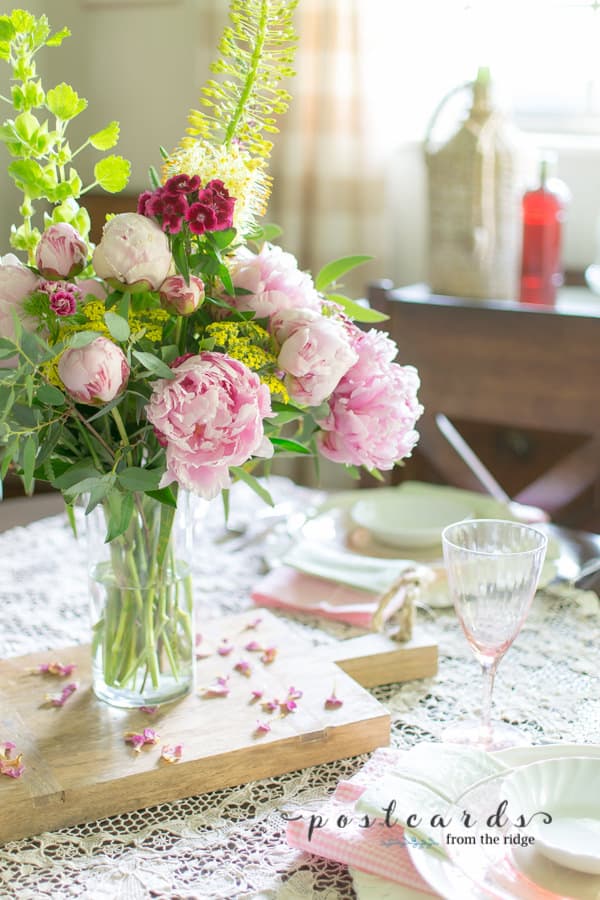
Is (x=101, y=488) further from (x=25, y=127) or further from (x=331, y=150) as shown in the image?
(x=331, y=150)

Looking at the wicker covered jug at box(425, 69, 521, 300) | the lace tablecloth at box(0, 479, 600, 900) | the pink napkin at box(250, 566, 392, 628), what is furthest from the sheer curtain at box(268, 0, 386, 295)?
the pink napkin at box(250, 566, 392, 628)

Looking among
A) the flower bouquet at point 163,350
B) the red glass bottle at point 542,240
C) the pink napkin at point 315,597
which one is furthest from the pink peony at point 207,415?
the red glass bottle at point 542,240

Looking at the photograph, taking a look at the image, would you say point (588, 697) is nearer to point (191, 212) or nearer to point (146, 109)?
point (191, 212)

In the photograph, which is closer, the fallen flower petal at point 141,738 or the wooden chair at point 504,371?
the fallen flower petal at point 141,738

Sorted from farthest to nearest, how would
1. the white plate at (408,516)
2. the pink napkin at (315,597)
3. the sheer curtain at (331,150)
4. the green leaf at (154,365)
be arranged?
the sheer curtain at (331,150) < the white plate at (408,516) < the pink napkin at (315,597) < the green leaf at (154,365)

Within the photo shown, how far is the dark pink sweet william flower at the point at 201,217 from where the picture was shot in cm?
75

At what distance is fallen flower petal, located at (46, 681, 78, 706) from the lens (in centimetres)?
92

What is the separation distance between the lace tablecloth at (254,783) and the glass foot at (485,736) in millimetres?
12

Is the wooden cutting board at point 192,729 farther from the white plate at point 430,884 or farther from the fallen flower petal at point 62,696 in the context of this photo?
the white plate at point 430,884

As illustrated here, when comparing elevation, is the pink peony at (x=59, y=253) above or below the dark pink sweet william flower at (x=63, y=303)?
above

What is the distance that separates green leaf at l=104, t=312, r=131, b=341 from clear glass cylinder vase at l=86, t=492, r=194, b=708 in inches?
7.4

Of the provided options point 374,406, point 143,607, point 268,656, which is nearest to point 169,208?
point 374,406

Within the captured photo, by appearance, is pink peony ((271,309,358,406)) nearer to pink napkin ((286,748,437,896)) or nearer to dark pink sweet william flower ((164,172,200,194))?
dark pink sweet william flower ((164,172,200,194))

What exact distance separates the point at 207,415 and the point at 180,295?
4.0 inches
